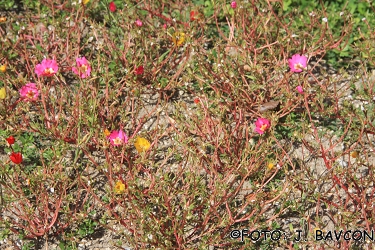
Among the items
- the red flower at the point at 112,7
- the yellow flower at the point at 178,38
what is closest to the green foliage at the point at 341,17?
the yellow flower at the point at 178,38

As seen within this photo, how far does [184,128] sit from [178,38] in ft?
2.98

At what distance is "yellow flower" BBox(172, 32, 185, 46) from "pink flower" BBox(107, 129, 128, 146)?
854 mm

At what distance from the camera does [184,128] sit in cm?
317

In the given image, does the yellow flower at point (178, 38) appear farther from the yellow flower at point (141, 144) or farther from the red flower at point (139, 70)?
the yellow flower at point (141, 144)

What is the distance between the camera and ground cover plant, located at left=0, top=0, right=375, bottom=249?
117 inches

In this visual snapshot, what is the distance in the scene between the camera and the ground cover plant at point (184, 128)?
2.96 metres

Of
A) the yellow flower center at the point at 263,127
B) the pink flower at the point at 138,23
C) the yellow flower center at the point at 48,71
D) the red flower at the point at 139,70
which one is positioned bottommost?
the yellow flower center at the point at 263,127

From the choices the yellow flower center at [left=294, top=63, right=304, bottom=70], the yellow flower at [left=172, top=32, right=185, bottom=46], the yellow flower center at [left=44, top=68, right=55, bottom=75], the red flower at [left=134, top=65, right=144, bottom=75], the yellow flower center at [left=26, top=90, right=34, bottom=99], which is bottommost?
the yellow flower center at [left=26, top=90, right=34, bottom=99]

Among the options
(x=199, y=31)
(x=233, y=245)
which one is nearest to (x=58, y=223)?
(x=233, y=245)

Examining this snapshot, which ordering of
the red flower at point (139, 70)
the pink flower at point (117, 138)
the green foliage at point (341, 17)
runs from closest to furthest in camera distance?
the pink flower at point (117, 138) < the red flower at point (139, 70) < the green foliage at point (341, 17)

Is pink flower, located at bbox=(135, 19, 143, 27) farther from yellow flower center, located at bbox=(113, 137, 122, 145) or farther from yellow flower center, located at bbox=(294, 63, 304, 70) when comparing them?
yellow flower center, located at bbox=(294, 63, 304, 70)

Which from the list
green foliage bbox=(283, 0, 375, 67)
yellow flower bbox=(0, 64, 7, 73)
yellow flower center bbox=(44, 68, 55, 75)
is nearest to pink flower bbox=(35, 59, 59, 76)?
yellow flower center bbox=(44, 68, 55, 75)

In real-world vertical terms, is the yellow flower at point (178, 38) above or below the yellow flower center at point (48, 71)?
above

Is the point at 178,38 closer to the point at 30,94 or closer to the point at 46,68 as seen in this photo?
the point at 46,68
